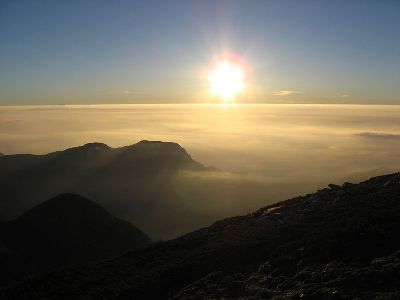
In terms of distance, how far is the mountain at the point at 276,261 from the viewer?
19891mm

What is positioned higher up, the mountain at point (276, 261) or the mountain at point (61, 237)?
the mountain at point (276, 261)

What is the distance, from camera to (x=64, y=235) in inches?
4139

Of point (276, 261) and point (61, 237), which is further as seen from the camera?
point (61, 237)

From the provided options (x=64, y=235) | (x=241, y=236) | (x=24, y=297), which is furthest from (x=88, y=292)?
(x=64, y=235)

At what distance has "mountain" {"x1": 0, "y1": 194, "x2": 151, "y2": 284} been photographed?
89.6 m

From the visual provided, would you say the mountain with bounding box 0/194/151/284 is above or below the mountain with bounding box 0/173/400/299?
below

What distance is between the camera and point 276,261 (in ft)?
82.6

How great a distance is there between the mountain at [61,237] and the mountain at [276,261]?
189 feet

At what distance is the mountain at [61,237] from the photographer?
294 ft

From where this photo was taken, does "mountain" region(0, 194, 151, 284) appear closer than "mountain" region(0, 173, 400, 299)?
No

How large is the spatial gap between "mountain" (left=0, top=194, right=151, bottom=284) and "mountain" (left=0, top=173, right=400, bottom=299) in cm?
5752

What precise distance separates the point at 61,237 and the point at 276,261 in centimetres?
9031

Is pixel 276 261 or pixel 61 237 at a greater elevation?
pixel 276 261

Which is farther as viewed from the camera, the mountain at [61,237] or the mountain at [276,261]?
the mountain at [61,237]
